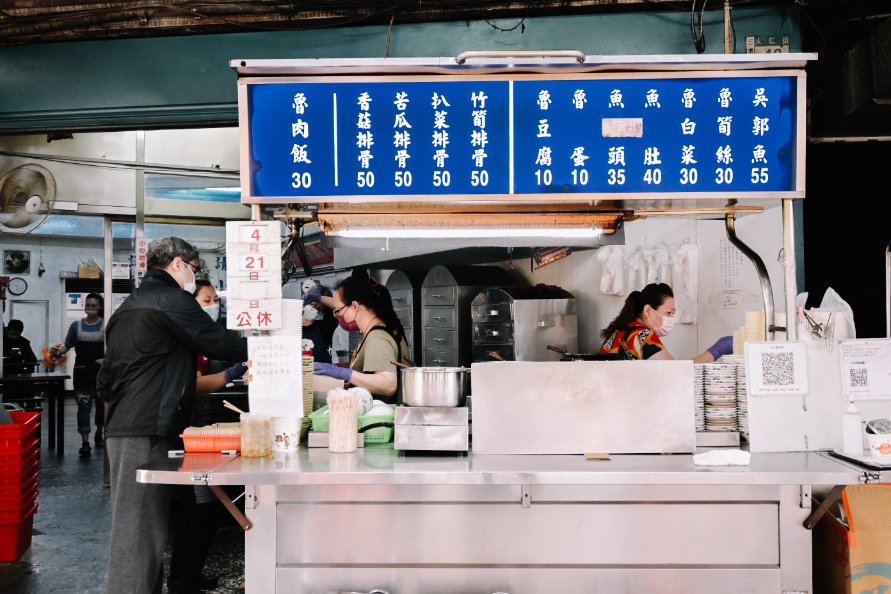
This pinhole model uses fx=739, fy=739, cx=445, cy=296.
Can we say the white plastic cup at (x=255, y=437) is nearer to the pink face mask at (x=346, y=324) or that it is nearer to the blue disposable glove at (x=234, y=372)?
the blue disposable glove at (x=234, y=372)

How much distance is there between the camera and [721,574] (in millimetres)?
2955

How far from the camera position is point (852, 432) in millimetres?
3127

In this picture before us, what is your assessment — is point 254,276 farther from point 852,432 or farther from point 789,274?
point 852,432

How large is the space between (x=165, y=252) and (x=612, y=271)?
4.36 meters

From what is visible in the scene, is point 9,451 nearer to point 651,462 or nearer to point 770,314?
point 651,462

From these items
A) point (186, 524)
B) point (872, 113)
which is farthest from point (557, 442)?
point (872, 113)

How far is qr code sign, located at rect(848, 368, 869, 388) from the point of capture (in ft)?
10.5

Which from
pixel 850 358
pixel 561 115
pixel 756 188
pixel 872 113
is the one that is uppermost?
pixel 872 113

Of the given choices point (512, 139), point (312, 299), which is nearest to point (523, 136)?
point (512, 139)

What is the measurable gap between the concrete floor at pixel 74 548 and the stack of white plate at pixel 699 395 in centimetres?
292

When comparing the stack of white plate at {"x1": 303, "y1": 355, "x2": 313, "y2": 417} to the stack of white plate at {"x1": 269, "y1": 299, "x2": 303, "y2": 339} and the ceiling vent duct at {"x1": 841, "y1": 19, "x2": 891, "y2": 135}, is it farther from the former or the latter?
the ceiling vent duct at {"x1": 841, "y1": 19, "x2": 891, "y2": 135}

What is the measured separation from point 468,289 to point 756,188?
16.6 ft

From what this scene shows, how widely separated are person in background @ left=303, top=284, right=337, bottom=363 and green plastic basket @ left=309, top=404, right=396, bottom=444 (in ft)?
9.48

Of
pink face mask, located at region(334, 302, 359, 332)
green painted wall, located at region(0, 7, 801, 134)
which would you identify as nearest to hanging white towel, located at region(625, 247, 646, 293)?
green painted wall, located at region(0, 7, 801, 134)
